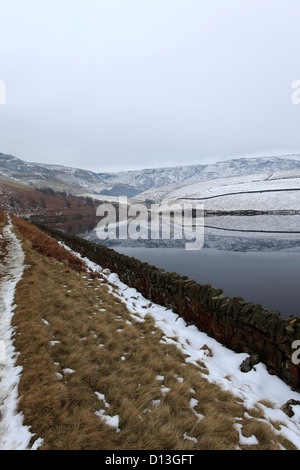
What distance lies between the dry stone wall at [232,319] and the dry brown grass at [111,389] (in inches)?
72.1

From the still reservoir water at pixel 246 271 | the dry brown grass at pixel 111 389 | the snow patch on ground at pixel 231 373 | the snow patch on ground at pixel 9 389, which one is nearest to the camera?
the snow patch on ground at pixel 9 389

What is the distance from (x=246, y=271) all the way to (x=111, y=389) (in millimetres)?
13481

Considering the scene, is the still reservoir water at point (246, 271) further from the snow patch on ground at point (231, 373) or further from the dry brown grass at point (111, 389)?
the dry brown grass at point (111, 389)

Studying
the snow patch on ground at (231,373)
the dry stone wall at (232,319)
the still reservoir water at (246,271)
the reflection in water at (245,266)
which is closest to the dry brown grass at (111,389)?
the snow patch on ground at (231,373)

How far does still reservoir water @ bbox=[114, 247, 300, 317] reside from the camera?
11.4 meters

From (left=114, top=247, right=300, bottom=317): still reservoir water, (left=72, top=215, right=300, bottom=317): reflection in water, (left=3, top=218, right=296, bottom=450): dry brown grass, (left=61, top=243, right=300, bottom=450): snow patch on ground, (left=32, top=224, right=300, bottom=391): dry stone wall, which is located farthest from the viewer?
(left=72, top=215, right=300, bottom=317): reflection in water

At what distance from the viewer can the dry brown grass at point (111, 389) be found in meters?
3.54

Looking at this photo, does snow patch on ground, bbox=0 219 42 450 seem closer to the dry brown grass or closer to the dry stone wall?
the dry brown grass

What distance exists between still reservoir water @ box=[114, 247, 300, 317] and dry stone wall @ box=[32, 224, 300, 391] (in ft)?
12.3

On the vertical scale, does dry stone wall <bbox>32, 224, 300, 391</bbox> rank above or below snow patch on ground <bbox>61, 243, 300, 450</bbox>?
above

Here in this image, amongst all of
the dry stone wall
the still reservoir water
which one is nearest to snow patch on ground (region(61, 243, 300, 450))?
the dry stone wall
